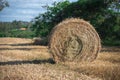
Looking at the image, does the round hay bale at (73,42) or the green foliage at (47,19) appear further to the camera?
the green foliage at (47,19)

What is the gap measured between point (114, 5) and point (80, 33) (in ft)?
43.3

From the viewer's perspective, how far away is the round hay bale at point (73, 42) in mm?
14844

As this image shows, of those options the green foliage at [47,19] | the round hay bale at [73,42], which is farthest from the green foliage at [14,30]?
the round hay bale at [73,42]

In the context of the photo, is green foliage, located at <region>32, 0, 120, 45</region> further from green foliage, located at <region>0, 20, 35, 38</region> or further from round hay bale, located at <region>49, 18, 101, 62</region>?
green foliage, located at <region>0, 20, 35, 38</region>

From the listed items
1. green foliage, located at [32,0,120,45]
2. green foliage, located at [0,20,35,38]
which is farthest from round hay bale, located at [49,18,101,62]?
green foliage, located at [0,20,35,38]

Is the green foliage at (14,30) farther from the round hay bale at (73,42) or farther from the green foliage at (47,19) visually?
the round hay bale at (73,42)

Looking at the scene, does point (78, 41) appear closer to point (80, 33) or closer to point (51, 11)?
point (80, 33)

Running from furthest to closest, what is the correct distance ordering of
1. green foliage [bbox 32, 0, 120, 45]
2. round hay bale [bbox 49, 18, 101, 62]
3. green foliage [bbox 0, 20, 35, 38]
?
green foliage [bbox 0, 20, 35, 38] < green foliage [bbox 32, 0, 120, 45] < round hay bale [bbox 49, 18, 101, 62]

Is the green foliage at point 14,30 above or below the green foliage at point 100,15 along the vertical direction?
below

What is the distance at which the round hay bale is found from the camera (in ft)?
48.7

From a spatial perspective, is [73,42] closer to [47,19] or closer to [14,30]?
[47,19]

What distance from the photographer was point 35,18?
109ft

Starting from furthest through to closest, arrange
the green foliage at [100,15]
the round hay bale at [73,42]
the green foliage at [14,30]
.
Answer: the green foliage at [14,30] → the green foliage at [100,15] → the round hay bale at [73,42]

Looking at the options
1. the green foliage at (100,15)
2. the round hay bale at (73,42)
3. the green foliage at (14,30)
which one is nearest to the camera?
the round hay bale at (73,42)
